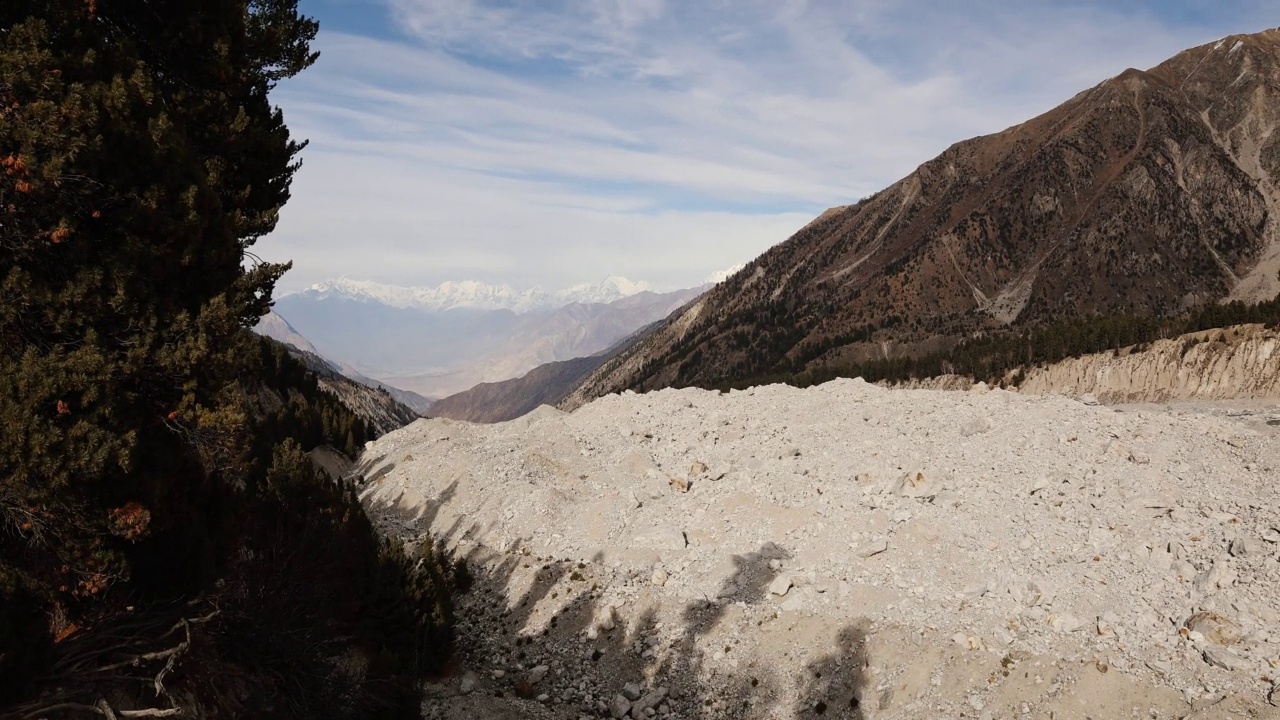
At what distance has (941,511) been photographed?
74.8ft

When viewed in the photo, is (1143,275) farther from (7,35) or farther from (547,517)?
(7,35)

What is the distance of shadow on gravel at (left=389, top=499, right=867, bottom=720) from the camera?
17828 mm

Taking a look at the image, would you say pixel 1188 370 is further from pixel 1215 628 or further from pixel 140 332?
pixel 140 332

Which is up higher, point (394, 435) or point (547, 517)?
point (394, 435)

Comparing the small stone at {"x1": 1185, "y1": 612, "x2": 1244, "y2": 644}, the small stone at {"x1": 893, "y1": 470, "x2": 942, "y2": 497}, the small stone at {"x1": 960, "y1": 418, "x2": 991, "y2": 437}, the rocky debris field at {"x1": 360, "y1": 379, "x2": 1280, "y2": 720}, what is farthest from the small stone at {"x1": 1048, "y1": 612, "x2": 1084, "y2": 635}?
the small stone at {"x1": 960, "y1": 418, "x2": 991, "y2": 437}

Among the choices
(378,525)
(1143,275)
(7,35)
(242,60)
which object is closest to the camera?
(7,35)

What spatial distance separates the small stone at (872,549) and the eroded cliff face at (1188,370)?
43471 mm

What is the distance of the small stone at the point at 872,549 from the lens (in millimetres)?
21469

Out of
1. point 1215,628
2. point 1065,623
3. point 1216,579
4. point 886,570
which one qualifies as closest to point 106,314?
point 886,570

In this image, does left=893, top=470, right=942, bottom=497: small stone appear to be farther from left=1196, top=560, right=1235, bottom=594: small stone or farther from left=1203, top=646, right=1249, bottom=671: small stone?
left=1203, top=646, right=1249, bottom=671: small stone

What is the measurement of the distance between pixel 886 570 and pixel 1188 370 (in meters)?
71.0

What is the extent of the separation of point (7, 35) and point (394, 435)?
3686 centimetres

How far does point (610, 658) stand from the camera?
2041 centimetres

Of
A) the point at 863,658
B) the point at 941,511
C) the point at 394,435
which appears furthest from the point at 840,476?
the point at 394,435
